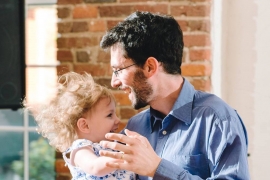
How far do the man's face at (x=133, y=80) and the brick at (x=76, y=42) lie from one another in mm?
773

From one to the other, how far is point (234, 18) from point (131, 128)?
0.98 meters

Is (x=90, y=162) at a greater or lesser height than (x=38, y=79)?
lesser

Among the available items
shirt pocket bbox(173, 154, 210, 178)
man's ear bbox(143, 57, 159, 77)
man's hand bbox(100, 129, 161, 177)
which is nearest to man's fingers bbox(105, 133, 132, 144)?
man's hand bbox(100, 129, 161, 177)

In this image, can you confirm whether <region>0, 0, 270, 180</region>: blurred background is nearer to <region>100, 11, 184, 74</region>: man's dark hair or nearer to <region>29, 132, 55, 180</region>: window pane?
<region>29, 132, 55, 180</region>: window pane

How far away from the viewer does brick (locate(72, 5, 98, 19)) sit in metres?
2.77

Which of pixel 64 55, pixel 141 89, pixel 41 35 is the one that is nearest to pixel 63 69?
pixel 64 55

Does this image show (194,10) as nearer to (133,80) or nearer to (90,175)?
(133,80)

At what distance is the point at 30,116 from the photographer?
3309mm

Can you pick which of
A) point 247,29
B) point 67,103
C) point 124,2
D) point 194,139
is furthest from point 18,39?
point 194,139

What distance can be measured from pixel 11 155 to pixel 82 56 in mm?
1039

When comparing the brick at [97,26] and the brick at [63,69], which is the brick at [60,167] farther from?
the brick at [97,26]

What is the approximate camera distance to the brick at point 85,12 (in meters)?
2.77

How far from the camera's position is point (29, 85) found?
122 inches

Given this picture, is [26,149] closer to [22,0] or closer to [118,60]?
[22,0]
